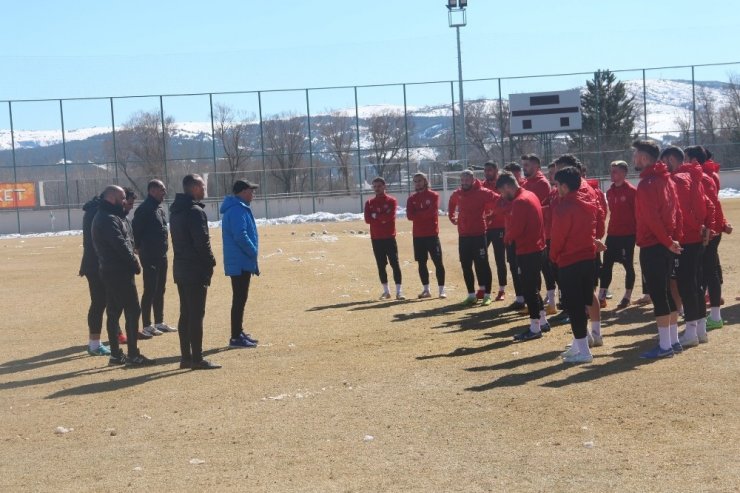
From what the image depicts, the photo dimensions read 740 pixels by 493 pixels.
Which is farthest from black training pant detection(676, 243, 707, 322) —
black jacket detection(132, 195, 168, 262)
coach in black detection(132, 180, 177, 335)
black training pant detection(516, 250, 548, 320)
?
black jacket detection(132, 195, 168, 262)

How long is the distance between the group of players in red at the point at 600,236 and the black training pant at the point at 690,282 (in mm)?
10

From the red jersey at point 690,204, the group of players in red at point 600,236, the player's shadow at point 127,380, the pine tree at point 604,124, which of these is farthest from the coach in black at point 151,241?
the pine tree at point 604,124

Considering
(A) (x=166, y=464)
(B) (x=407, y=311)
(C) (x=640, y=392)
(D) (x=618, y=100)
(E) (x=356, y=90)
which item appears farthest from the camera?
(D) (x=618, y=100)

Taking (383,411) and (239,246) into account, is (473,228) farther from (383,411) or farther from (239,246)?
(383,411)

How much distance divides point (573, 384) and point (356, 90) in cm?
5256

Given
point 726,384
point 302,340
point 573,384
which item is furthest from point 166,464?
point 302,340

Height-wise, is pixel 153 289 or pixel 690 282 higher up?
pixel 690 282

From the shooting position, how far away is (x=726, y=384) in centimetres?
806

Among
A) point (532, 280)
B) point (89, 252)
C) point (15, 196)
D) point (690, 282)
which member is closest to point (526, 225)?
point (532, 280)

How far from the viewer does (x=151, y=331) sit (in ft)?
43.7

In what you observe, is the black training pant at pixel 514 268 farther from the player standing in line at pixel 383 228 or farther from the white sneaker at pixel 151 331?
the white sneaker at pixel 151 331

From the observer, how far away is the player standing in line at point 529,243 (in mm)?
11055

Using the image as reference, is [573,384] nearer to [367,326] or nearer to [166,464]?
[166,464]

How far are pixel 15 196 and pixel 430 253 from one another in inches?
1794
